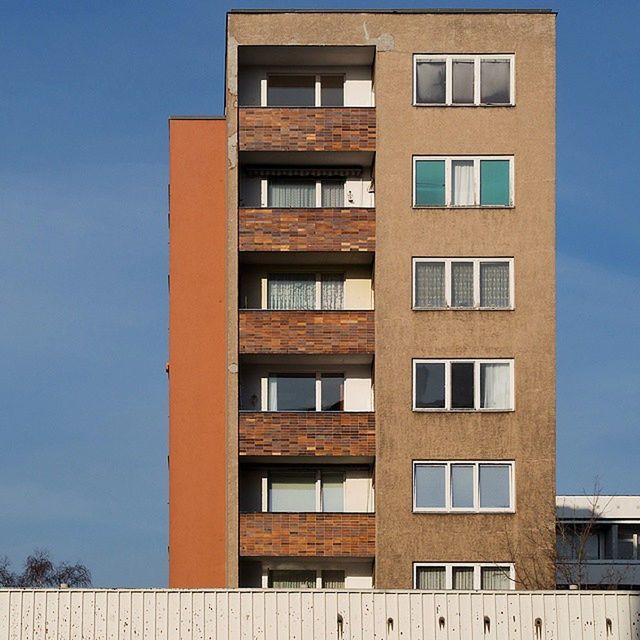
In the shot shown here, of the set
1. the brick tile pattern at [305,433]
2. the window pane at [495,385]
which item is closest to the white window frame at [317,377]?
the brick tile pattern at [305,433]

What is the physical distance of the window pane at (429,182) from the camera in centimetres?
4838

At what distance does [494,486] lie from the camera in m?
47.0

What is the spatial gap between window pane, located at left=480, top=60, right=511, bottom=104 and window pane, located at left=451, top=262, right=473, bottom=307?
4.99 metres

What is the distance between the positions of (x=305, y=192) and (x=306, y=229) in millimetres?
2333

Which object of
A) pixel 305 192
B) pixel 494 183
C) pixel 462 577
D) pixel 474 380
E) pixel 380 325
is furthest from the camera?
pixel 305 192

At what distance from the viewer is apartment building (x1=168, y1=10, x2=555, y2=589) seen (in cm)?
4716

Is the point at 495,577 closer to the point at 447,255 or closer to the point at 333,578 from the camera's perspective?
the point at 333,578

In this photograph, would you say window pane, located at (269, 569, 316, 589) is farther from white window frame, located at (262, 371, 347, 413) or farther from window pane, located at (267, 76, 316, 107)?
window pane, located at (267, 76, 316, 107)

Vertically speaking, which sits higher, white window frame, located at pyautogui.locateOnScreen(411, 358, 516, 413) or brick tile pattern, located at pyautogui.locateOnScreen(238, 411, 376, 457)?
white window frame, located at pyautogui.locateOnScreen(411, 358, 516, 413)

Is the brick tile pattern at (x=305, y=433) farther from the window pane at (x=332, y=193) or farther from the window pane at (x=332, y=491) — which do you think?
the window pane at (x=332, y=193)

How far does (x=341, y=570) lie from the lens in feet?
161

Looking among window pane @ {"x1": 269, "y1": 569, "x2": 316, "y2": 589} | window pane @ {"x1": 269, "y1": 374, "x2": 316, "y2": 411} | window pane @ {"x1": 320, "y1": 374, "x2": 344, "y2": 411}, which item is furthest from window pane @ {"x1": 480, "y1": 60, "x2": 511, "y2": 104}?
window pane @ {"x1": 269, "y1": 569, "x2": 316, "y2": 589}

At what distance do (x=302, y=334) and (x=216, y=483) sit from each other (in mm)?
5068

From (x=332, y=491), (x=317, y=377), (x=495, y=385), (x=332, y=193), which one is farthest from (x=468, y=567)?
(x=332, y=193)
